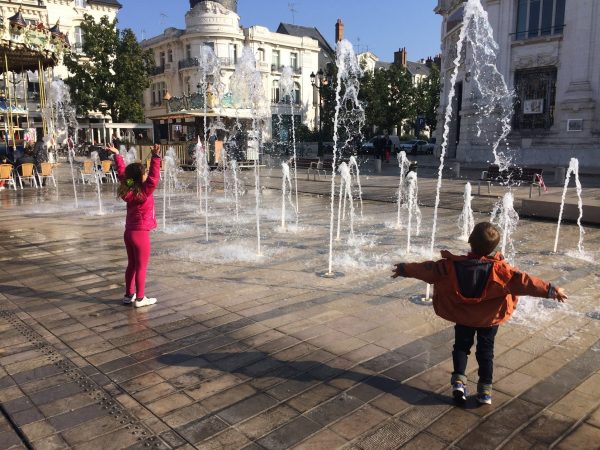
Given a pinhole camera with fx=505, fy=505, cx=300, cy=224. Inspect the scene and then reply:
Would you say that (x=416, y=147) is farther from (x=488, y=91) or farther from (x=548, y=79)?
(x=548, y=79)

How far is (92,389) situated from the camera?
344cm

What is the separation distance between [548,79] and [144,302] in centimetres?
2474

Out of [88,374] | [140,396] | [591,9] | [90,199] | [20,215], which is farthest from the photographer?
[591,9]

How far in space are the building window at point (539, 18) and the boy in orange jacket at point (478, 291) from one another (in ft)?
81.4

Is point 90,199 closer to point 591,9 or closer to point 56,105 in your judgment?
point 591,9

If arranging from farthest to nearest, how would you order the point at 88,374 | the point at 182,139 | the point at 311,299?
the point at 182,139 → the point at 311,299 → the point at 88,374

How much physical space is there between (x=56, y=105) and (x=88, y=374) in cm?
3922

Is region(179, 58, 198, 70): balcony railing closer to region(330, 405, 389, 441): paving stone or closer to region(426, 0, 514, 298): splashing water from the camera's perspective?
region(426, 0, 514, 298): splashing water

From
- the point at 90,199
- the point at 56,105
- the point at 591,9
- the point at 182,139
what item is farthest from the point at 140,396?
the point at 56,105

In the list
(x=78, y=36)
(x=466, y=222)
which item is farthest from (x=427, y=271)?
(x=78, y=36)

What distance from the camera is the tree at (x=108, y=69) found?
33375 mm

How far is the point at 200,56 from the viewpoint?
44.8 m

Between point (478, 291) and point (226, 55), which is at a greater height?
point (226, 55)

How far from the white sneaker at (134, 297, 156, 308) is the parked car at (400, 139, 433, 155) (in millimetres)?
38753
